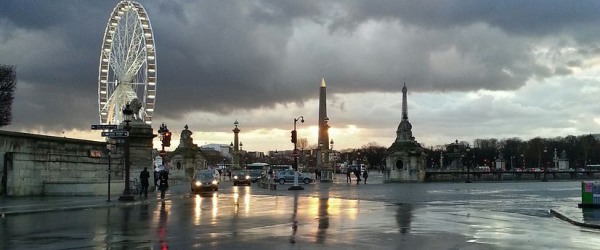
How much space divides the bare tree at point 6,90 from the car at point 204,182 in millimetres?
29547

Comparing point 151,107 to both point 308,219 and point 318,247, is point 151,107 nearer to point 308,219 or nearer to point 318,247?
point 308,219

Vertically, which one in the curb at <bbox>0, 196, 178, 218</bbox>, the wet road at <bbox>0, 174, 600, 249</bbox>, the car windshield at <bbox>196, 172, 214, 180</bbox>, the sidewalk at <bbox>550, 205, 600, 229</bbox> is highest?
the car windshield at <bbox>196, 172, 214, 180</bbox>

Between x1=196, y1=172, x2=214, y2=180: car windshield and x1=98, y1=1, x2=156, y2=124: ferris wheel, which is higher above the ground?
x1=98, y1=1, x2=156, y2=124: ferris wheel

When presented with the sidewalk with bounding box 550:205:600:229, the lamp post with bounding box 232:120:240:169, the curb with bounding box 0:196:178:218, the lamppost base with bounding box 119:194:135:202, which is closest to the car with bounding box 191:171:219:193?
the curb with bounding box 0:196:178:218

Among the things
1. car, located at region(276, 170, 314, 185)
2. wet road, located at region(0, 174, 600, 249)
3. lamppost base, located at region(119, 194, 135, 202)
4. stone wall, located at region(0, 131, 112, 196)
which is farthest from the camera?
car, located at region(276, 170, 314, 185)

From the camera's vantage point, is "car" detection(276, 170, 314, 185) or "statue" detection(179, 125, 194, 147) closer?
"car" detection(276, 170, 314, 185)

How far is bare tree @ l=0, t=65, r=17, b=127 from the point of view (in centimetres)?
6562

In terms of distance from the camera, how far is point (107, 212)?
1000 inches

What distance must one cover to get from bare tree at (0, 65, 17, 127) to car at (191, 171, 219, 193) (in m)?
29.5

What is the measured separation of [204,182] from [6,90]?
1252 inches

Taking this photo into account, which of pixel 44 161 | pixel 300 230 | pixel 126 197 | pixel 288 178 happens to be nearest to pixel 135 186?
pixel 44 161

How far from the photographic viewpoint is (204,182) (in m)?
47.3

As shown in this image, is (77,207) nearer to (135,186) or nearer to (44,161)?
(44,161)

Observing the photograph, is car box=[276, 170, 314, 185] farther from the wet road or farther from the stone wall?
the wet road
